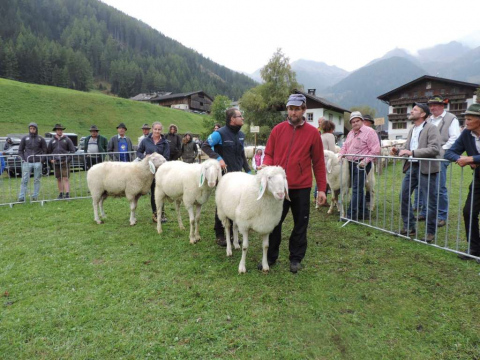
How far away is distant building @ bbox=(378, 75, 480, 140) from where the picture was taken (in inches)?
1447

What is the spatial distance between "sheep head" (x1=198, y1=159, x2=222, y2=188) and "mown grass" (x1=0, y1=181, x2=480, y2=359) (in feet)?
4.14

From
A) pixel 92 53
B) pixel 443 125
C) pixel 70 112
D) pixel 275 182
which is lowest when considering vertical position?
pixel 275 182

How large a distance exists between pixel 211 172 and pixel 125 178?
279 cm

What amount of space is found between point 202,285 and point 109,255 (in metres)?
2.00

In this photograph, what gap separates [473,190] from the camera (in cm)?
Answer: 409

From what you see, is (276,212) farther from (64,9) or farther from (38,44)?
(64,9)

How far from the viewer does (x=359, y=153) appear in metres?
6.25

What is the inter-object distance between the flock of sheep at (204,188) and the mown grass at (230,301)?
0.67m

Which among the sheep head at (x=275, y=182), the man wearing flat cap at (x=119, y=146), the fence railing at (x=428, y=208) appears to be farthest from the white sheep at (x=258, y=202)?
the man wearing flat cap at (x=119, y=146)

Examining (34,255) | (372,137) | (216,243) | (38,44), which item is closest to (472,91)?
(372,137)

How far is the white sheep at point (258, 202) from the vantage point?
11.7 ft

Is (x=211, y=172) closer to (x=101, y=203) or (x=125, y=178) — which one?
(x=125, y=178)

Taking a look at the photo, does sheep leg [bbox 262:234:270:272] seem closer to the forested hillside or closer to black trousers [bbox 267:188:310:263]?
black trousers [bbox 267:188:310:263]

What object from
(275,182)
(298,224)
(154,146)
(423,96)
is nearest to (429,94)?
(423,96)
